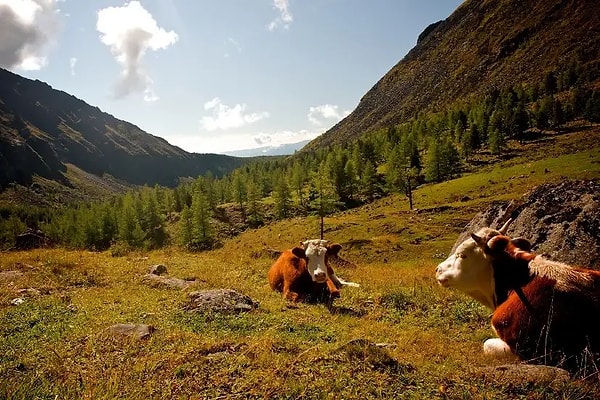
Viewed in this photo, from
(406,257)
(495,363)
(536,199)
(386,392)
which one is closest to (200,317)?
(386,392)

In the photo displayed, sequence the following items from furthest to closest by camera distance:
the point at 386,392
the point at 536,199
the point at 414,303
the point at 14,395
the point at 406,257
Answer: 1. the point at 406,257
2. the point at 536,199
3. the point at 414,303
4. the point at 386,392
5. the point at 14,395

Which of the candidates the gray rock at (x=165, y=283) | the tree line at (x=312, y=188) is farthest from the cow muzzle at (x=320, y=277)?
the tree line at (x=312, y=188)

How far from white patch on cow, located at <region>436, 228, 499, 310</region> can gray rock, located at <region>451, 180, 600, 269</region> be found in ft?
12.0

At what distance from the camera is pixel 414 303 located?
11.1 metres

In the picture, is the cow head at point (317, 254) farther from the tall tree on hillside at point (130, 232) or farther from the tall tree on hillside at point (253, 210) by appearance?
the tall tree on hillside at point (253, 210)

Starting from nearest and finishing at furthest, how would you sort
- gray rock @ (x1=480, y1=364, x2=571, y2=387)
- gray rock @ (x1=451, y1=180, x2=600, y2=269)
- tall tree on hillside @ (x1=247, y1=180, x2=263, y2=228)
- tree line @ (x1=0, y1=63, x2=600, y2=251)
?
gray rock @ (x1=480, y1=364, x2=571, y2=387) < gray rock @ (x1=451, y1=180, x2=600, y2=269) < tree line @ (x1=0, y1=63, x2=600, y2=251) < tall tree on hillside @ (x1=247, y1=180, x2=263, y2=228)

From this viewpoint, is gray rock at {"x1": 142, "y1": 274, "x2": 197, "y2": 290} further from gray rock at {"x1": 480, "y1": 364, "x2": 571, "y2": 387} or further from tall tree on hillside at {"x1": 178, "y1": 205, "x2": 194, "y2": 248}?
tall tree on hillside at {"x1": 178, "y1": 205, "x2": 194, "y2": 248}

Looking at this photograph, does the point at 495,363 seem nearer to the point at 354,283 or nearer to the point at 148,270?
the point at 354,283

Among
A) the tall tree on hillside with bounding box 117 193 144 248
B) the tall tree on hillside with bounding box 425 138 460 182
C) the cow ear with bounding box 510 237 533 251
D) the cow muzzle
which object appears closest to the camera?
the cow ear with bounding box 510 237 533 251

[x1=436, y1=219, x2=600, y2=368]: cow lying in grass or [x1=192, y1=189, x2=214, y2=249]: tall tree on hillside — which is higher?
[x1=436, y1=219, x2=600, y2=368]: cow lying in grass

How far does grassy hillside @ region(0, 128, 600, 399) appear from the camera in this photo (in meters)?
4.63

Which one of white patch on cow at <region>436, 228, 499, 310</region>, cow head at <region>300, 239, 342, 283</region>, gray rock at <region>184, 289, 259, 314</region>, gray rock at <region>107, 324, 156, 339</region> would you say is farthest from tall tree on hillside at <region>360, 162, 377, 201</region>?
gray rock at <region>107, 324, 156, 339</region>

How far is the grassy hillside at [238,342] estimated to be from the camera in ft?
15.2

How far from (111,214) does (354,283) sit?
90.9m
